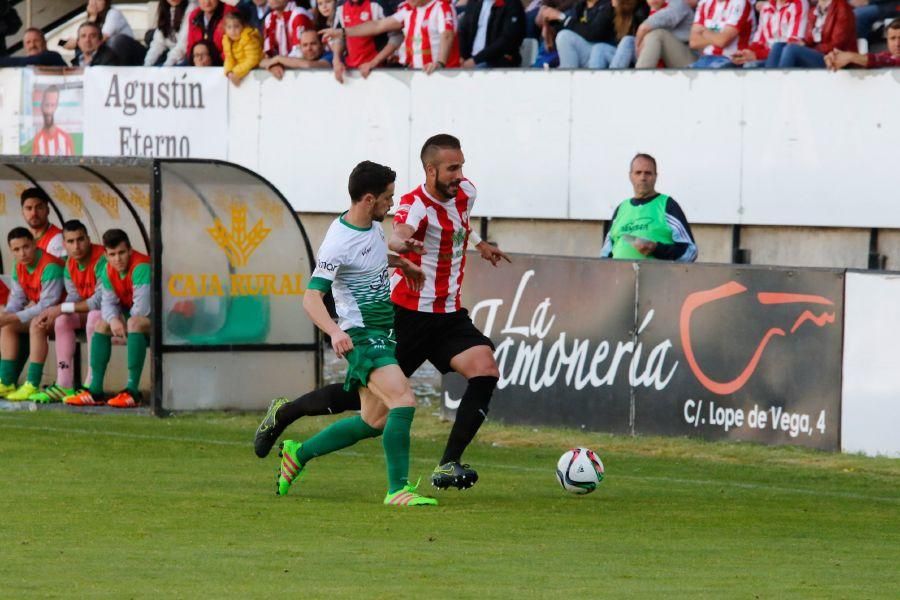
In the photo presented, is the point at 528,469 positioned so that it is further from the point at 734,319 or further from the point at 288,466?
the point at 288,466

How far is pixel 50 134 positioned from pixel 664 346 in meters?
12.2

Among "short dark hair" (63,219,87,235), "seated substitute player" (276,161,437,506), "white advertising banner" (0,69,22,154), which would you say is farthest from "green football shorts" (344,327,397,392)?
"white advertising banner" (0,69,22,154)

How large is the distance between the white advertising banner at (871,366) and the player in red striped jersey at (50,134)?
1315 cm

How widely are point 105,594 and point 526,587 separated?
1.64 m

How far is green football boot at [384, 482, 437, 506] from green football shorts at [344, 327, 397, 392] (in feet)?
2.06

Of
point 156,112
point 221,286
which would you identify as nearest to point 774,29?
point 221,286

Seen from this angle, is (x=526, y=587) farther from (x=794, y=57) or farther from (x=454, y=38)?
(x=454, y=38)

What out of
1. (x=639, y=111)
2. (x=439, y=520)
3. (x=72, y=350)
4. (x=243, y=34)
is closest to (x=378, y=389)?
(x=439, y=520)

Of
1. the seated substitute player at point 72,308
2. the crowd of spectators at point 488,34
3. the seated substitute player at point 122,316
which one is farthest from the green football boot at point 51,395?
the crowd of spectators at point 488,34

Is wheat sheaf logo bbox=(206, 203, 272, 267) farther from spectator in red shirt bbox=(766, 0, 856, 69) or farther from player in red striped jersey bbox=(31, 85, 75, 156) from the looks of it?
player in red striped jersey bbox=(31, 85, 75, 156)

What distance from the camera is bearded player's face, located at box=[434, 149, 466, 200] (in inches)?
408

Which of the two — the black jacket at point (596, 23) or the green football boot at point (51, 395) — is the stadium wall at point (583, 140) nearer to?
the black jacket at point (596, 23)

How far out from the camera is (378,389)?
9.83 m

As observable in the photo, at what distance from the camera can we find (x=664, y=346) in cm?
1425
